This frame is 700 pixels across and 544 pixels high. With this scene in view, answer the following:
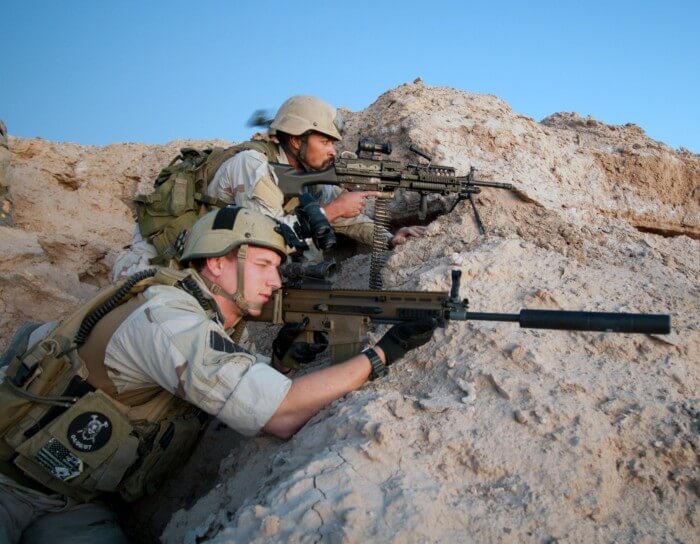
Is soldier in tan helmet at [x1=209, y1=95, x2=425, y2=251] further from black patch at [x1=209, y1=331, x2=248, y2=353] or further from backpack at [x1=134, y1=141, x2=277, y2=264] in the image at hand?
black patch at [x1=209, y1=331, x2=248, y2=353]

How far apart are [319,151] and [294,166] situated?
26 centimetres

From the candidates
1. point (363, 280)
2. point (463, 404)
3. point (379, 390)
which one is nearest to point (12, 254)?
point (363, 280)

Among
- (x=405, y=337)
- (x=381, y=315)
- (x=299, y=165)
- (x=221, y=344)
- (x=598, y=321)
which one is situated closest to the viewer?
(x=598, y=321)

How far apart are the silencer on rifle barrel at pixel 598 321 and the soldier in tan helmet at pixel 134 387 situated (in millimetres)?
610

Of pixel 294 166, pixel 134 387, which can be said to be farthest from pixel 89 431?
pixel 294 166

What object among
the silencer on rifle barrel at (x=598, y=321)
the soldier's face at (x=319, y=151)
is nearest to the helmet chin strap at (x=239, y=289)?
the silencer on rifle barrel at (x=598, y=321)

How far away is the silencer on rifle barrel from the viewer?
279cm

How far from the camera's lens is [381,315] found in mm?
3588

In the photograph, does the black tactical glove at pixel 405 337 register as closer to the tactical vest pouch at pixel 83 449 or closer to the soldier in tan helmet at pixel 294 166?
the tactical vest pouch at pixel 83 449

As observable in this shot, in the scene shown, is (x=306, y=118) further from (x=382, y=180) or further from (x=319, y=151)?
(x=382, y=180)

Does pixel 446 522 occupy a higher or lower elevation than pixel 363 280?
lower

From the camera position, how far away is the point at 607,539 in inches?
95.2

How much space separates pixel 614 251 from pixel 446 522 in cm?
294

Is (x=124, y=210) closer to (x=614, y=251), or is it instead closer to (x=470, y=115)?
(x=470, y=115)
